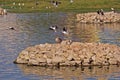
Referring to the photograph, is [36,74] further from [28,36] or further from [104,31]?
[104,31]

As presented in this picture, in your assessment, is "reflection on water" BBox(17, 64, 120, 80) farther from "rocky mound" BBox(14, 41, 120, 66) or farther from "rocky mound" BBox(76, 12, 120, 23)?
"rocky mound" BBox(76, 12, 120, 23)

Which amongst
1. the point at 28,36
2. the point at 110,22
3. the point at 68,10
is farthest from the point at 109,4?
the point at 28,36

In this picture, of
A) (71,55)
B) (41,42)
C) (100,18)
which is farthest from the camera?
(100,18)

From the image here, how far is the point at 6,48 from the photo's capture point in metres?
67.1

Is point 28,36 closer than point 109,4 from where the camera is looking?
Yes

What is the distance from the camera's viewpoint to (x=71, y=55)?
173ft

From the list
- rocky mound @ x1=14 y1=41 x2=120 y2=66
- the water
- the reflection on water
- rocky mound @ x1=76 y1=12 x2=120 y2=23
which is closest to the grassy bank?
the water

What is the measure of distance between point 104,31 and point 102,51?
4039 centimetres

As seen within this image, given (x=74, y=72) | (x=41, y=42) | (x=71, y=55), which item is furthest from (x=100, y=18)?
(x=74, y=72)

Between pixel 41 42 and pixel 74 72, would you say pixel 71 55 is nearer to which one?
pixel 74 72

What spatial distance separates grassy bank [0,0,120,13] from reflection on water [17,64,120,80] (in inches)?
3899

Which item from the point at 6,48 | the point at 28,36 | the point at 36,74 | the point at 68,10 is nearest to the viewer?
the point at 36,74

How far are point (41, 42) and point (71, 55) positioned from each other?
73.0ft

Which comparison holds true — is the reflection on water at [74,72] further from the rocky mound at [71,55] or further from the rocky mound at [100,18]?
the rocky mound at [100,18]
